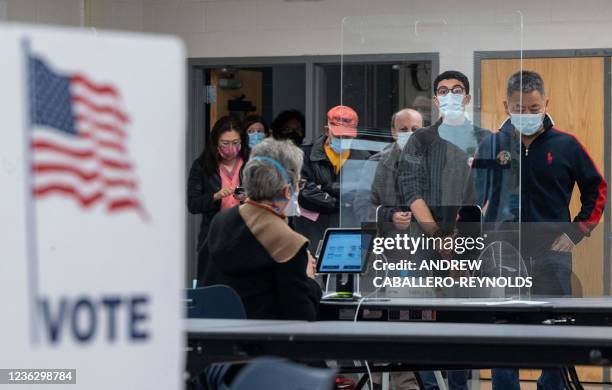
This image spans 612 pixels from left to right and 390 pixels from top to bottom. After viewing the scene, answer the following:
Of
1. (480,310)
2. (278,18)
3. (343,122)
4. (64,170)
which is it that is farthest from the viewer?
(278,18)

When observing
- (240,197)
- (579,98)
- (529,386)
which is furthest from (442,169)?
(579,98)

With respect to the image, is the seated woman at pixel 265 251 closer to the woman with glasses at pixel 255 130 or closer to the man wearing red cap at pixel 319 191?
the man wearing red cap at pixel 319 191

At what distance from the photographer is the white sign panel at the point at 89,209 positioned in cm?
192

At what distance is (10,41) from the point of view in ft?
6.25

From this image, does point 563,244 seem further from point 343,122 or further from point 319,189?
point 319,189

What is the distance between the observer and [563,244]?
6238 millimetres

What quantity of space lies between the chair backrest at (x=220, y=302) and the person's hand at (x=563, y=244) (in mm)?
2302

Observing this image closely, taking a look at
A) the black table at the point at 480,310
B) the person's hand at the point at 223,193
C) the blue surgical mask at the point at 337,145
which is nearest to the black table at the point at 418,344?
the black table at the point at 480,310

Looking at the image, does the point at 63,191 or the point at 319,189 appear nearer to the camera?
the point at 63,191

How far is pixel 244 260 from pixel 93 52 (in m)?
2.67

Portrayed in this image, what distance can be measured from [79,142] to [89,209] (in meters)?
0.10

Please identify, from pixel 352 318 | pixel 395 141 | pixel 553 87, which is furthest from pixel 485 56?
pixel 553 87

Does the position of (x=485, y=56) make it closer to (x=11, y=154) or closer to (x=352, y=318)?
(x=352, y=318)

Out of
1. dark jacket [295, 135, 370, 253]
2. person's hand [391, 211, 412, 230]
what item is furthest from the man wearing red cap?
person's hand [391, 211, 412, 230]
